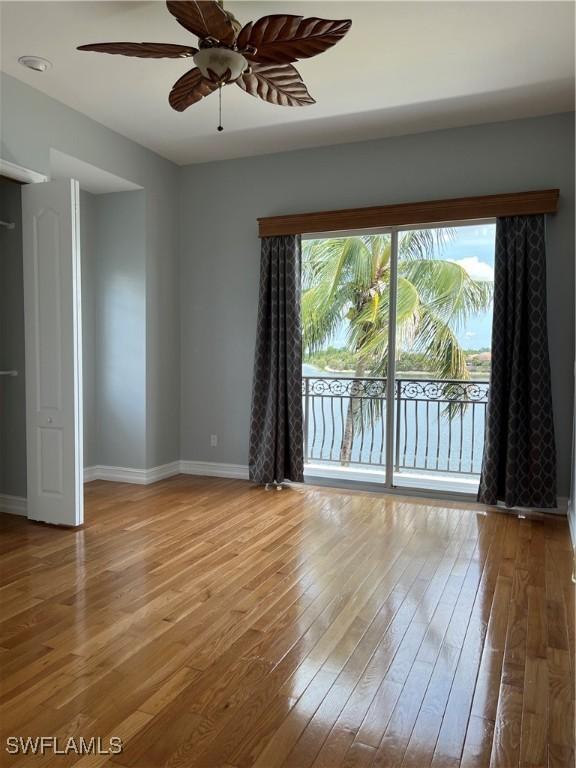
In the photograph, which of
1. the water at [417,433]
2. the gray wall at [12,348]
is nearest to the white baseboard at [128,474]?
the gray wall at [12,348]

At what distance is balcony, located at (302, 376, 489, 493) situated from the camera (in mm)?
4883

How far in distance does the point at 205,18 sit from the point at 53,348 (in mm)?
2348

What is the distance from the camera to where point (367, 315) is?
4945mm

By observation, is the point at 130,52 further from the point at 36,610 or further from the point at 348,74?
the point at 36,610

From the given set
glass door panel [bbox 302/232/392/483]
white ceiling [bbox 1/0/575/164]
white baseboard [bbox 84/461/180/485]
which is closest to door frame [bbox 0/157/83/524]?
white ceiling [bbox 1/0/575/164]

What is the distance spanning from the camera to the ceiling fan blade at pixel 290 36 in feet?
7.47

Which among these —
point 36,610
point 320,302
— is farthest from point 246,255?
point 36,610

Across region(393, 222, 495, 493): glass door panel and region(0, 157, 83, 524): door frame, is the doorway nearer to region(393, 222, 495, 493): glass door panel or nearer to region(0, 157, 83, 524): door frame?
region(0, 157, 83, 524): door frame

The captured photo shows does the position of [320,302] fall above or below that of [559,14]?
below

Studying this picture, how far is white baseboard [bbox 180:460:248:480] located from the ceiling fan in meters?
3.43

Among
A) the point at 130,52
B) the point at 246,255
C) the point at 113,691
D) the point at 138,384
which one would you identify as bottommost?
the point at 113,691

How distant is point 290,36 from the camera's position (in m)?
2.37

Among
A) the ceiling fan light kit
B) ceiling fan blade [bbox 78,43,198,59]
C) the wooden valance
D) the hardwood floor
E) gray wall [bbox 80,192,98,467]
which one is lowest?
the hardwood floor

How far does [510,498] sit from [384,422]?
1.26m
